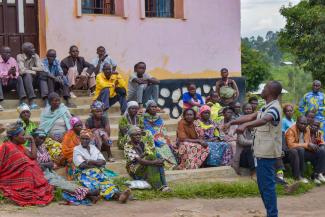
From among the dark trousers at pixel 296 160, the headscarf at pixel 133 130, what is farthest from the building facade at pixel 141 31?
the dark trousers at pixel 296 160

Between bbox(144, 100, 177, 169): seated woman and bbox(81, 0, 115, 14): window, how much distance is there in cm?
359

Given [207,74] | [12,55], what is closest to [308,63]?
[207,74]

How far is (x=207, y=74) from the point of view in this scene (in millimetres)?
14156

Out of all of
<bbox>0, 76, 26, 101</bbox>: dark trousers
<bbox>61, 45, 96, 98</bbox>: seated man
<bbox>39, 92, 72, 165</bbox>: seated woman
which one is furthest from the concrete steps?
<bbox>39, 92, 72, 165</bbox>: seated woman

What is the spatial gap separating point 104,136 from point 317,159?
3.49 metres

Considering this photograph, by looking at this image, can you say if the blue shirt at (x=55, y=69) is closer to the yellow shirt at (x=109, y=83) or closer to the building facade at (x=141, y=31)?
the yellow shirt at (x=109, y=83)

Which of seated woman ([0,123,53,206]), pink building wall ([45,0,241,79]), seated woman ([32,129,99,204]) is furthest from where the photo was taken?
pink building wall ([45,0,241,79])

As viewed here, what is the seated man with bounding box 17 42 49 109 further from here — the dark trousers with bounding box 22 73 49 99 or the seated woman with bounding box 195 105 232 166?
the seated woman with bounding box 195 105 232 166

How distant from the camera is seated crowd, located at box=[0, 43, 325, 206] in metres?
8.24

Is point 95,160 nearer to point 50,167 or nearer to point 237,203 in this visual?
point 50,167

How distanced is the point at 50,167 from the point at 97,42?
4.51 metres

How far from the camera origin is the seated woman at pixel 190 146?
33.0 feet

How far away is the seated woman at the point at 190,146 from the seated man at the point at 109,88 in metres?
1.43

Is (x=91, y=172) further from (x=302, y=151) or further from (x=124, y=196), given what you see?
(x=302, y=151)
